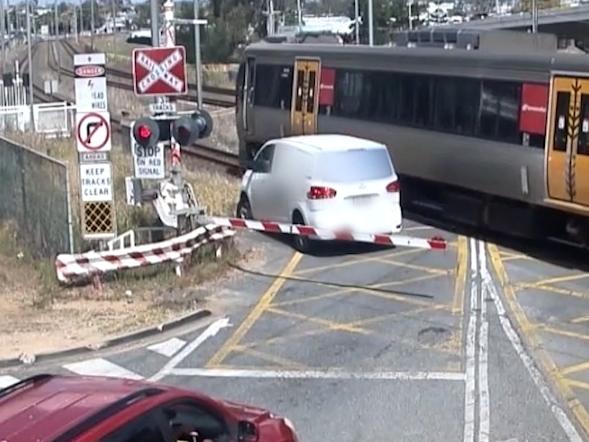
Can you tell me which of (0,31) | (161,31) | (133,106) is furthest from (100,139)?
(0,31)

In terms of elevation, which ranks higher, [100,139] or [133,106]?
[100,139]

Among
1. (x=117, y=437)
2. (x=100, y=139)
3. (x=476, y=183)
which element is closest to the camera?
(x=117, y=437)

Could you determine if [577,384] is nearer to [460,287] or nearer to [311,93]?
[460,287]

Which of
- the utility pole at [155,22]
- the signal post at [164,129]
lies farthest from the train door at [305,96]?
the signal post at [164,129]

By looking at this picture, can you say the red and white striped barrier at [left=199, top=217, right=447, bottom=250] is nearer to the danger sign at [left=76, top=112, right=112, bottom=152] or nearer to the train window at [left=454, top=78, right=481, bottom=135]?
the danger sign at [left=76, top=112, right=112, bottom=152]

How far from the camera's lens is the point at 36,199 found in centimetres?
2150

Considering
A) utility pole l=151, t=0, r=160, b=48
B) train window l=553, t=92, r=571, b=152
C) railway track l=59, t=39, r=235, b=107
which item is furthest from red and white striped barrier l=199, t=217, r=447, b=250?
railway track l=59, t=39, r=235, b=107

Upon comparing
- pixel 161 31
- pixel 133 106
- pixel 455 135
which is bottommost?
pixel 133 106

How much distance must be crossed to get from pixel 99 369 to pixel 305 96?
51.4 ft

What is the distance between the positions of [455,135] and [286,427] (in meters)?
14.7

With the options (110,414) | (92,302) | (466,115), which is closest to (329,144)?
(466,115)

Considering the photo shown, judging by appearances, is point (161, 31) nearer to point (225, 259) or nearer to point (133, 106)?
point (225, 259)

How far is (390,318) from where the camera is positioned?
16.1 m

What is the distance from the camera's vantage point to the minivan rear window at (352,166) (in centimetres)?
2044
